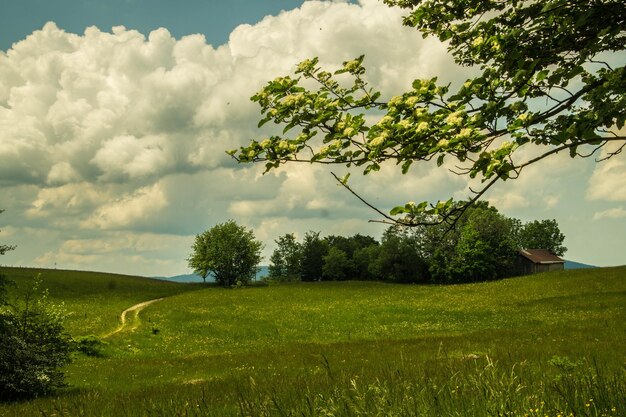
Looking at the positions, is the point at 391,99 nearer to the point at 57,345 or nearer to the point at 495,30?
the point at 495,30

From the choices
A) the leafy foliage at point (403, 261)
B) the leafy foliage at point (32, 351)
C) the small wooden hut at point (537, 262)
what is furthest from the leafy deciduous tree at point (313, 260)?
the leafy foliage at point (32, 351)

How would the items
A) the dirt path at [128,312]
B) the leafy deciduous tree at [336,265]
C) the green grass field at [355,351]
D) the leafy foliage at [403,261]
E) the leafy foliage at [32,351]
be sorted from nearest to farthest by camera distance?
the green grass field at [355,351]
the leafy foliage at [32,351]
the dirt path at [128,312]
the leafy foliage at [403,261]
the leafy deciduous tree at [336,265]

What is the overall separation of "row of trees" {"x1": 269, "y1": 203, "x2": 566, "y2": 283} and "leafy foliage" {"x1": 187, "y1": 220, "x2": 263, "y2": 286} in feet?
103

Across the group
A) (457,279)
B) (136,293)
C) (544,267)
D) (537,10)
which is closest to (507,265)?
(457,279)

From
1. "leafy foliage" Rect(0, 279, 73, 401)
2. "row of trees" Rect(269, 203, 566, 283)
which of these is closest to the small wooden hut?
"row of trees" Rect(269, 203, 566, 283)

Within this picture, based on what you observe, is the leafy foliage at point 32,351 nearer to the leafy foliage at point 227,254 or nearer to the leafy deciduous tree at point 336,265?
the leafy foliage at point 227,254

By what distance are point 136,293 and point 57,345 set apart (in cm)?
5475

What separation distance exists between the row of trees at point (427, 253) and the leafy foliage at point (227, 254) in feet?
103

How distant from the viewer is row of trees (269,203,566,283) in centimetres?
9569

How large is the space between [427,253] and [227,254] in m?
46.0

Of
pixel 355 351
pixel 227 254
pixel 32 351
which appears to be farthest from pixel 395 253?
pixel 32 351

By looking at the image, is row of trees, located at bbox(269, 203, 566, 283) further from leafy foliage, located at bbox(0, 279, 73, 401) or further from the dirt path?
leafy foliage, located at bbox(0, 279, 73, 401)

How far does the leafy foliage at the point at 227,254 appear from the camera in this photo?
299 feet

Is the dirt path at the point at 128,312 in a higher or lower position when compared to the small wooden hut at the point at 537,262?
lower
